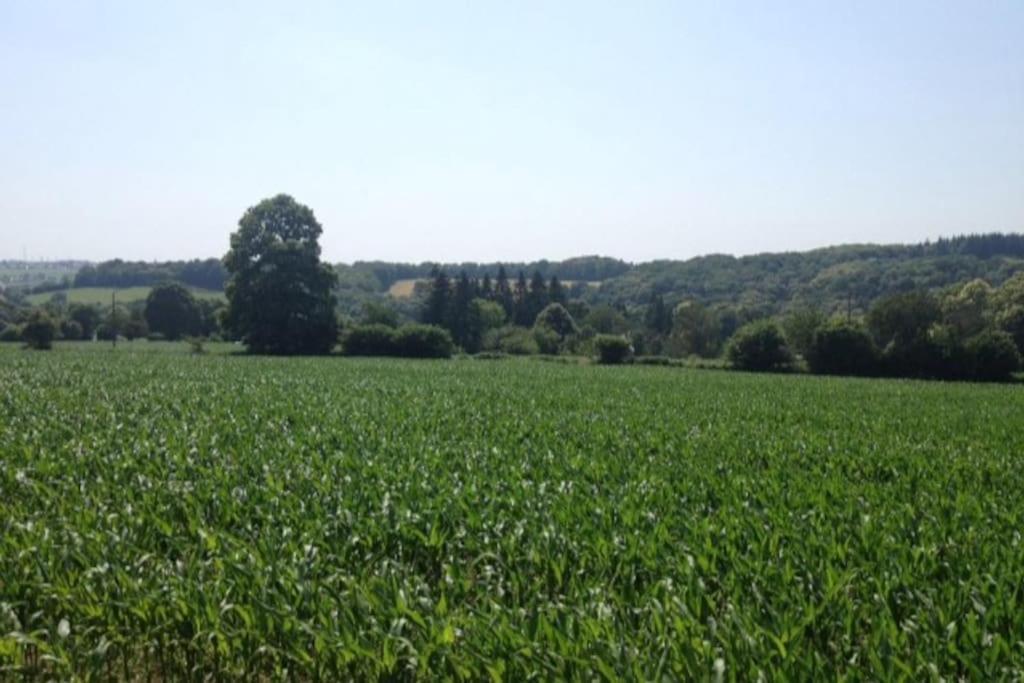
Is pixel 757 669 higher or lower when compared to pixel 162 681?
higher

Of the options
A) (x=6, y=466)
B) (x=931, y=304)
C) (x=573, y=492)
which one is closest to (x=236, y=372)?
(x=6, y=466)

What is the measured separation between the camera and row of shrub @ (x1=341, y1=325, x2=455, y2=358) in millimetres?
64562

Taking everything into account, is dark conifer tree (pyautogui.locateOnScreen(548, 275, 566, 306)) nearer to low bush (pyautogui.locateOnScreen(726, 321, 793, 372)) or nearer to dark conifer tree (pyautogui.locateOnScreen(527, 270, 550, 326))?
dark conifer tree (pyautogui.locateOnScreen(527, 270, 550, 326))

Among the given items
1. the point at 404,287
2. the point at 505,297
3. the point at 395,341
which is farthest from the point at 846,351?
the point at 404,287

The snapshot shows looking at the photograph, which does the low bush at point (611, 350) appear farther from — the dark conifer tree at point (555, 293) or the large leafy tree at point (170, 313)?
the large leafy tree at point (170, 313)

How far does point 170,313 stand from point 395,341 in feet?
131

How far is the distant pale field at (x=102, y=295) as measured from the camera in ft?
419

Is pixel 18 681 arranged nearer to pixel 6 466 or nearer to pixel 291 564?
pixel 291 564

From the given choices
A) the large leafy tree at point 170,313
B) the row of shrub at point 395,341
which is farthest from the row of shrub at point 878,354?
the large leafy tree at point 170,313

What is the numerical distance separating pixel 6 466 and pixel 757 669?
35.9 feet

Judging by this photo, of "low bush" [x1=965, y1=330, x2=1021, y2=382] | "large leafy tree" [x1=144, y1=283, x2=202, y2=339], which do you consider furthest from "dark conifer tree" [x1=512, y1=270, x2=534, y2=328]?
"low bush" [x1=965, y1=330, x2=1021, y2=382]

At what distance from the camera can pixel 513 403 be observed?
24844 millimetres

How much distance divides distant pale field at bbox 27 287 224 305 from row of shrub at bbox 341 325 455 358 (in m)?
67.4

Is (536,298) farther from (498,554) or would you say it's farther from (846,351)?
(498,554)
